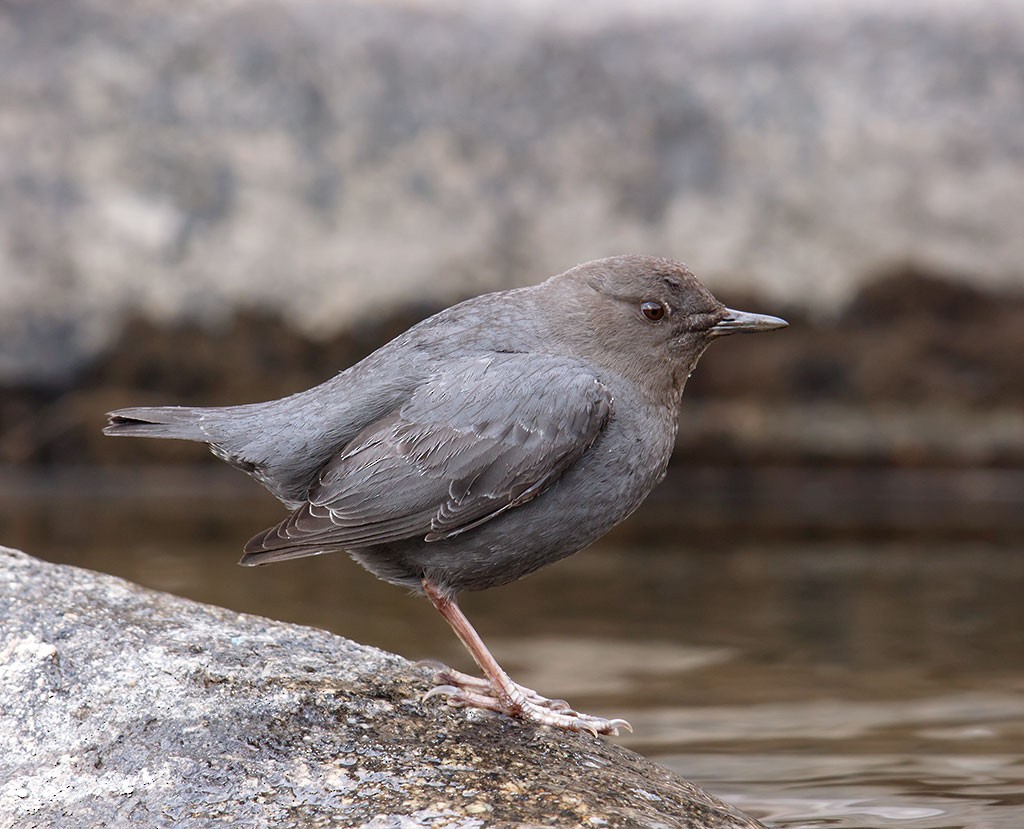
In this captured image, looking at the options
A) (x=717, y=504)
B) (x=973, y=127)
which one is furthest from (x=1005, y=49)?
(x=717, y=504)

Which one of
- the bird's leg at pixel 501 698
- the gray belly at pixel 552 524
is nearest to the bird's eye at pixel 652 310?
the gray belly at pixel 552 524

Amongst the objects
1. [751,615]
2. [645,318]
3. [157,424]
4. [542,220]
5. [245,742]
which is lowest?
[751,615]

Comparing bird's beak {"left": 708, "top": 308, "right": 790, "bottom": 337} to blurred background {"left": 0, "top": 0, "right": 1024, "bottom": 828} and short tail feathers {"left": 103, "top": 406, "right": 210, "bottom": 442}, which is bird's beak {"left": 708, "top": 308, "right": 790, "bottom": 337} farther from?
blurred background {"left": 0, "top": 0, "right": 1024, "bottom": 828}

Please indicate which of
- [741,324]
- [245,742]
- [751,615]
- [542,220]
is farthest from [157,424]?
[542,220]

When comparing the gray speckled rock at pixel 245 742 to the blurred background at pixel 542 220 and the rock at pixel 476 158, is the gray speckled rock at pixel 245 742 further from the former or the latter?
the rock at pixel 476 158

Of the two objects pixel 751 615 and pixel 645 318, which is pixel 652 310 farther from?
pixel 751 615

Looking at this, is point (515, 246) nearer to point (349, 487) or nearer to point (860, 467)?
point (860, 467)
